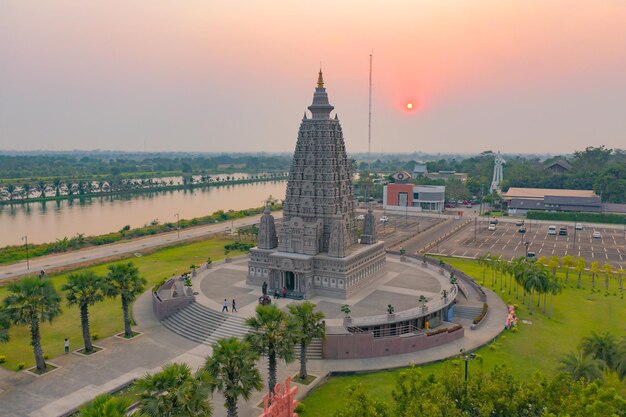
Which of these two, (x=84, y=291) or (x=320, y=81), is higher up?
(x=320, y=81)

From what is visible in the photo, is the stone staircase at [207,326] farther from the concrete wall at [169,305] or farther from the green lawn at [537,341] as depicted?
the green lawn at [537,341]

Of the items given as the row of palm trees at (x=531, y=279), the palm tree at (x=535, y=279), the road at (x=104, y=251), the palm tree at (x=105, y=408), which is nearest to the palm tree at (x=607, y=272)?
the row of palm trees at (x=531, y=279)

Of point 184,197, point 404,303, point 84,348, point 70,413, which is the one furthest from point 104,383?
point 184,197

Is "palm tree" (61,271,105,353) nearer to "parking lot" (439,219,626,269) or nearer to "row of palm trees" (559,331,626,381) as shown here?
"row of palm trees" (559,331,626,381)

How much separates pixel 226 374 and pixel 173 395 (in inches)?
174

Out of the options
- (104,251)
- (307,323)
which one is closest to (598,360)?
(307,323)

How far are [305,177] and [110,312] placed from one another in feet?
86.8

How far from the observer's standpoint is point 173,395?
22234 millimetres

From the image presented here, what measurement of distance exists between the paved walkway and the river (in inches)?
2604

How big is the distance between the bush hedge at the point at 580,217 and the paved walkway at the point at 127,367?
84.1 meters

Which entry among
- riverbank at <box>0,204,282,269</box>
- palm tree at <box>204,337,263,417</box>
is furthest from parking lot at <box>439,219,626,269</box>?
palm tree at <box>204,337,263,417</box>

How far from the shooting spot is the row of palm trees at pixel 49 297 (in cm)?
3472

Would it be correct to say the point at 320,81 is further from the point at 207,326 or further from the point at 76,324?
the point at 76,324

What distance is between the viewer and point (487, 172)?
618 ft
